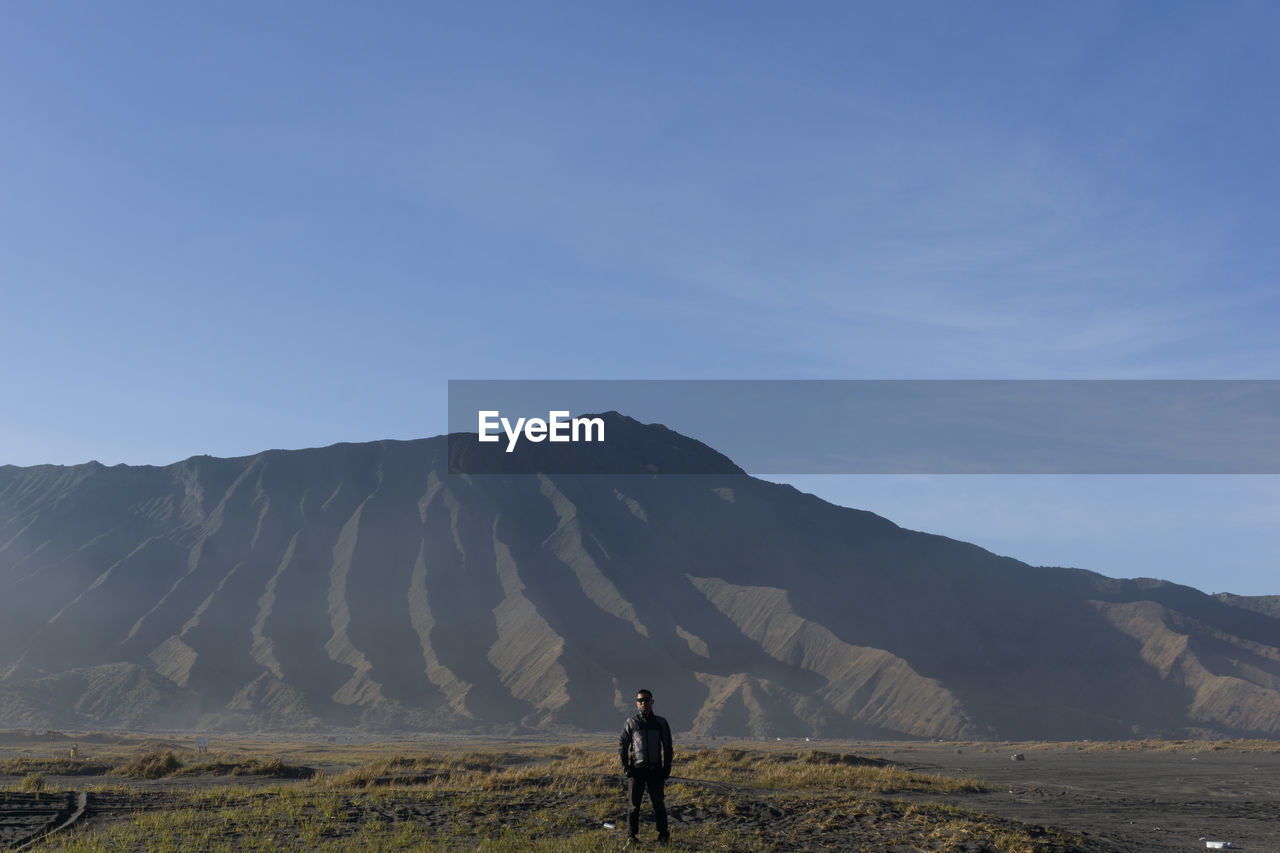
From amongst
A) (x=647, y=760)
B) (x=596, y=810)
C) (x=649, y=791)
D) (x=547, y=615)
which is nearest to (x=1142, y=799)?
(x=596, y=810)

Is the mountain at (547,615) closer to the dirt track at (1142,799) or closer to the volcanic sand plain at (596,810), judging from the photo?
the dirt track at (1142,799)

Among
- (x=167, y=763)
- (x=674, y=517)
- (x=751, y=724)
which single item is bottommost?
(x=751, y=724)

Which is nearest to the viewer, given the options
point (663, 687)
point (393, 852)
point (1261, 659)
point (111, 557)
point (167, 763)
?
point (393, 852)

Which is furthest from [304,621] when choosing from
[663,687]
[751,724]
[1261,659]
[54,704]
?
[1261,659]

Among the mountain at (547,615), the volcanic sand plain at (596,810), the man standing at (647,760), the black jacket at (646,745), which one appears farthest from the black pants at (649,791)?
the mountain at (547,615)

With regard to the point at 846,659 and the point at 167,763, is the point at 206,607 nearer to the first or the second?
the point at 846,659

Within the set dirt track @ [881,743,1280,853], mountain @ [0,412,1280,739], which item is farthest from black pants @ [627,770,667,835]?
mountain @ [0,412,1280,739]

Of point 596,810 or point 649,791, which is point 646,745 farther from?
point 596,810
